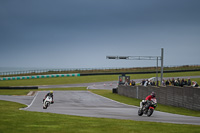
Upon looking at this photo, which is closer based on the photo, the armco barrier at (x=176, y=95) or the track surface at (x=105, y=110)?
the track surface at (x=105, y=110)

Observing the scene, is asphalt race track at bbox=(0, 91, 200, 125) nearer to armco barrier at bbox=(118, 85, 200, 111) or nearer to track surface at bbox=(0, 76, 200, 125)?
track surface at bbox=(0, 76, 200, 125)

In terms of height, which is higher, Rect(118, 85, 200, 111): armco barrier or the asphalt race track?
Rect(118, 85, 200, 111): armco barrier

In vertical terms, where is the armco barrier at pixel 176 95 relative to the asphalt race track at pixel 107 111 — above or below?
above

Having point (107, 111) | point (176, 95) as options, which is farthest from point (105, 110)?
point (176, 95)

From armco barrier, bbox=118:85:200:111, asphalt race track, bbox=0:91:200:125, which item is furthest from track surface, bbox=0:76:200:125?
armco barrier, bbox=118:85:200:111

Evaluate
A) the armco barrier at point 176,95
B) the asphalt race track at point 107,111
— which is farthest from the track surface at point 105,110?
the armco barrier at point 176,95

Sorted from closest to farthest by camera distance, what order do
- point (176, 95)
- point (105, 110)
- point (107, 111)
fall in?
point (107, 111) < point (105, 110) < point (176, 95)

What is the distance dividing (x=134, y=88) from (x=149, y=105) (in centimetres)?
1930

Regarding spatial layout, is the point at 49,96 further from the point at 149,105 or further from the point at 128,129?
the point at 128,129

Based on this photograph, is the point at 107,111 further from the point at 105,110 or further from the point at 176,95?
the point at 176,95

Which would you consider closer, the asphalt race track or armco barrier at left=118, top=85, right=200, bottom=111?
the asphalt race track


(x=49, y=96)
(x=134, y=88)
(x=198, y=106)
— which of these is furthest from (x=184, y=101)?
(x=134, y=88)

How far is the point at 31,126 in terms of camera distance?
39.8ft

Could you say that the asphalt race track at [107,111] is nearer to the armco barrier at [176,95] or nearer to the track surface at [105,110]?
the track surface at [105,110]
